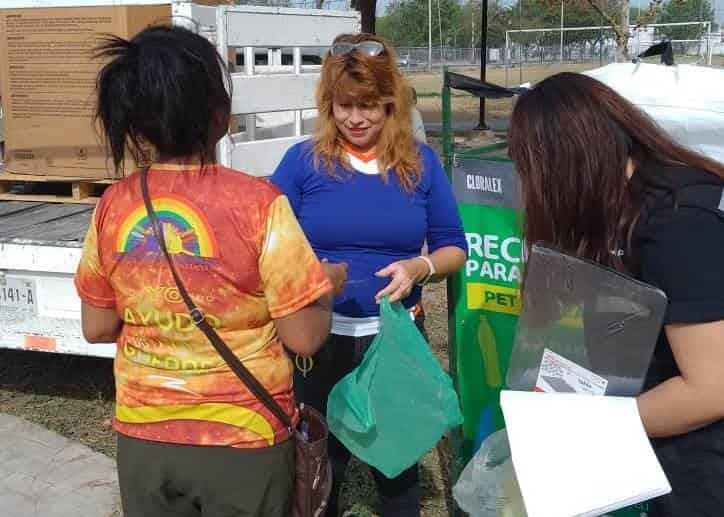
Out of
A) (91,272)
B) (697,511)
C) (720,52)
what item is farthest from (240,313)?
(720,52)

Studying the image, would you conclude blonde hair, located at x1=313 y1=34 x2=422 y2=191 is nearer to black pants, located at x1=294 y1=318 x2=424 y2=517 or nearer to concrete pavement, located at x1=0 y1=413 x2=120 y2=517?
black pants, located at x1=294 y1=318 x2=424 y2=517

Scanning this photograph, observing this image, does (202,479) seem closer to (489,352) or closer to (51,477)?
(489,352)

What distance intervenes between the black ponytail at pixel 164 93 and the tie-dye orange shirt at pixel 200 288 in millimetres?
65

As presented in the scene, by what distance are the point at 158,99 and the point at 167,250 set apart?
0.97ft

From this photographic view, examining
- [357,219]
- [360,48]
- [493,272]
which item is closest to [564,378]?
[357,219]

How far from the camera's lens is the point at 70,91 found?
A: 3.79 m

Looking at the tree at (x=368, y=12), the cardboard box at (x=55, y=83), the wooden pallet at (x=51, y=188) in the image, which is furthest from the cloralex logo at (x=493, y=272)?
the tree at (x=368, y=12)

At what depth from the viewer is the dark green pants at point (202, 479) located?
1683mm

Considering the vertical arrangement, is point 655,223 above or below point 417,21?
below

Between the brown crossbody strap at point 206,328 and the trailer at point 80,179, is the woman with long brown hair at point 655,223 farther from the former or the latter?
the trailer at point 80,179

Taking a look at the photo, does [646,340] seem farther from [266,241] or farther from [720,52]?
[720,52]

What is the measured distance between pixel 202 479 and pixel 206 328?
1.09 feet

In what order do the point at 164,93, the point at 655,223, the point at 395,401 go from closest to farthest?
the point at 655,223 < the point at 164,93 < the point at 395,401

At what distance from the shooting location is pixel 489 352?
9.30ft
